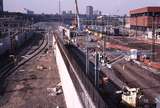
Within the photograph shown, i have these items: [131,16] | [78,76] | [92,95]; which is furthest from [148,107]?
[131,16]

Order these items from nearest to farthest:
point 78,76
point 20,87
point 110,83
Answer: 1. point 78,76
2. point 110,83
3. point 20,87

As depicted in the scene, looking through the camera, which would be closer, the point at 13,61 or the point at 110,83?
the point at 110,83

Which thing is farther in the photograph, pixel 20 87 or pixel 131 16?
pixel 131 16

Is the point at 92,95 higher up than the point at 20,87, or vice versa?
the point at 92,95

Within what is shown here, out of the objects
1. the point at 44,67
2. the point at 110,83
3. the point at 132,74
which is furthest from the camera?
the point at 44,67

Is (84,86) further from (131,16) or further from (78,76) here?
(131,16)

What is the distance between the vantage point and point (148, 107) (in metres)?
22.5

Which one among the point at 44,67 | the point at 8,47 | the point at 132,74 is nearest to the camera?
the point at 132,74

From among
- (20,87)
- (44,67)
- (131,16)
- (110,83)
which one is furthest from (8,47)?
(131,16)

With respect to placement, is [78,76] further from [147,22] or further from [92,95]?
[147,22]

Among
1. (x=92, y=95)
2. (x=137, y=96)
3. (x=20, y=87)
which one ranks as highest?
(x=92, y=95)

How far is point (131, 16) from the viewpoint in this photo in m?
144

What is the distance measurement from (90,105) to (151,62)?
31.4 meters

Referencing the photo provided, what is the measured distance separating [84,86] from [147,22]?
9849cm
